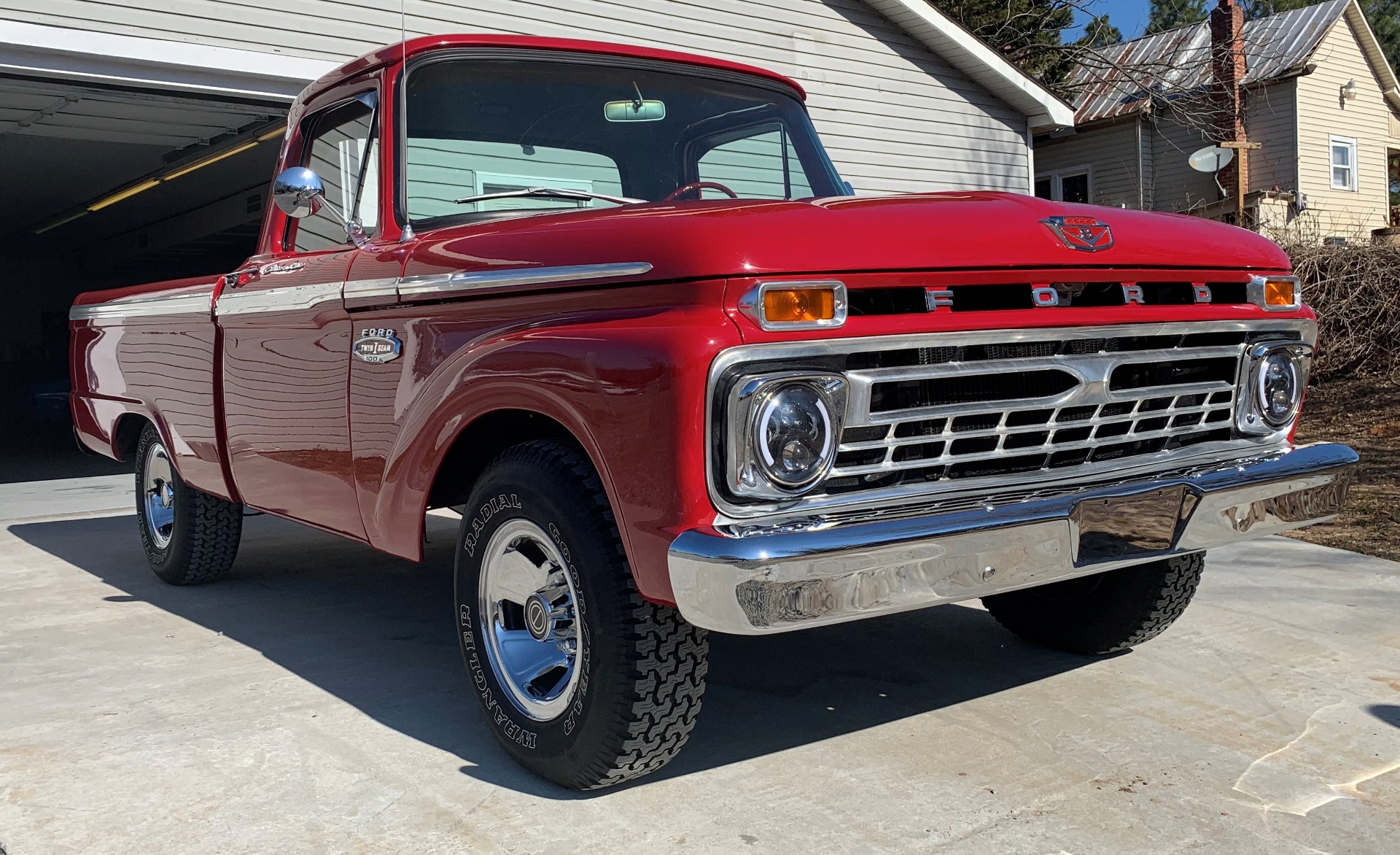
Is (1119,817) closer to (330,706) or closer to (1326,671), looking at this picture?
(1326,671)

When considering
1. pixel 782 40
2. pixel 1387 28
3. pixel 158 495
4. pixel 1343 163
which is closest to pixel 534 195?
pixel 158 495

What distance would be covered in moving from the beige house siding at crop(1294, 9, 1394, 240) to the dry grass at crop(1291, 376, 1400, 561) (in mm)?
15193

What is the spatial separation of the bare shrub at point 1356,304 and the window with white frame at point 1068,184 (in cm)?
1584

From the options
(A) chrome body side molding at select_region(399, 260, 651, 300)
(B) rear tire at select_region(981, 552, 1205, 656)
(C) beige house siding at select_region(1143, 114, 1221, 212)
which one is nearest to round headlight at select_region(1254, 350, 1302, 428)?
(B) rear tire at select_region(981, 552, 1205, 656)

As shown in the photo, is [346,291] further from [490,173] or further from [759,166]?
[759,166]

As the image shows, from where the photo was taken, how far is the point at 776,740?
10.7ft

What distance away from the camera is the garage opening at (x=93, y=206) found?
36.0 ft

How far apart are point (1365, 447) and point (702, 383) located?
23.9 ft

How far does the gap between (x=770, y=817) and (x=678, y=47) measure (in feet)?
30.3

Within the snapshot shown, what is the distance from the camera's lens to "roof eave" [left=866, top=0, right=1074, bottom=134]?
478 inches

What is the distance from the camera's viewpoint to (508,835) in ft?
8.87

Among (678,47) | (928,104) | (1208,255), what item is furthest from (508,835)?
(928,104)

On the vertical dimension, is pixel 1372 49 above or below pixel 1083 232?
above

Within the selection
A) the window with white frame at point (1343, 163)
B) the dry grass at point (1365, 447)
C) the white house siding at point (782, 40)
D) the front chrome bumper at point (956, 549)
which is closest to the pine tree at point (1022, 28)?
the white house siding at point (782, 40)
